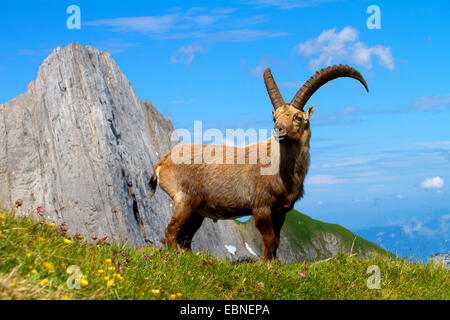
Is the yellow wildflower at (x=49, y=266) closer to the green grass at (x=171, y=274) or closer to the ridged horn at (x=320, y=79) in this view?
the green grass at (x=171, y=274)

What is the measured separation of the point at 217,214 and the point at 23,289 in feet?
22.2

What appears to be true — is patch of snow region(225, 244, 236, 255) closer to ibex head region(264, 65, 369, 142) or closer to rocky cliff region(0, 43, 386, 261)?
rocky cliff region(0, 43, 386, 261)

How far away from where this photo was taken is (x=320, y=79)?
10.9 m

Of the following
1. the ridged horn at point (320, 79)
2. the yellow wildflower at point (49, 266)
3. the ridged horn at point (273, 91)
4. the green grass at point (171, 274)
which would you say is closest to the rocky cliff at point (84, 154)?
the ridged horn at point (273, 91)

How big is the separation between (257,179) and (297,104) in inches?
82.0

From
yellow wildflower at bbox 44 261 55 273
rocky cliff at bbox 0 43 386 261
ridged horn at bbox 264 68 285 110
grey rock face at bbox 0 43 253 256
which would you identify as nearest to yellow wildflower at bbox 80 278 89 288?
yellow wildflower at bbox 44 261 55 273

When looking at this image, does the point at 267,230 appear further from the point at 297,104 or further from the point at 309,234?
the point at 309,234

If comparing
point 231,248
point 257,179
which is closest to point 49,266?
point 257,179

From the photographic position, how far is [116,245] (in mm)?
8539

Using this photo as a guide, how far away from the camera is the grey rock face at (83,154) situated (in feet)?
93.5

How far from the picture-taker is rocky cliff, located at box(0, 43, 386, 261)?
2850cm

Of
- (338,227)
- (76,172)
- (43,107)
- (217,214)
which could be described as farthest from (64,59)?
(338,227)

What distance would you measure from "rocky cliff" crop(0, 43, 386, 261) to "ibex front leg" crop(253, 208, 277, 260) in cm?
1791

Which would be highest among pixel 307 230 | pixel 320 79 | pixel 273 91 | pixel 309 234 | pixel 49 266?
pixel 320 79
